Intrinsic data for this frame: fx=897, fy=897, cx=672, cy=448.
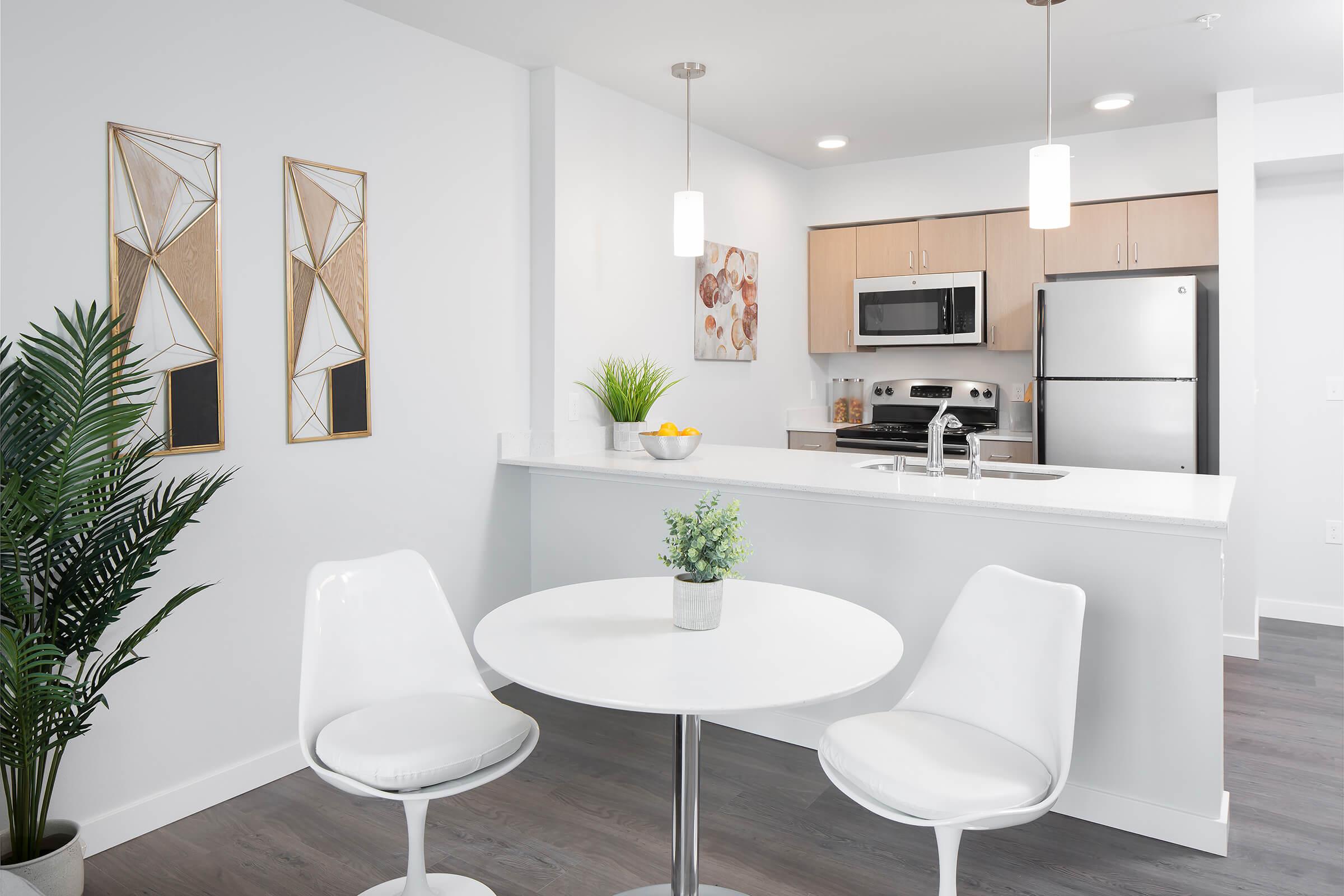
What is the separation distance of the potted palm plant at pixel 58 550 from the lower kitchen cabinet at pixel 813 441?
3.45 meters

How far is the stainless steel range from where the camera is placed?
473 centimetres

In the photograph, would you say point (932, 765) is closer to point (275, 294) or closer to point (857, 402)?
point (275, 294)

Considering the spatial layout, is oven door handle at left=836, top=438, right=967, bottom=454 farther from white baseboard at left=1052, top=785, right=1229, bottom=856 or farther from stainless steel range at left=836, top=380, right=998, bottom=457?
white baseboard at left=1052, top=785, right=1229, bottom=856

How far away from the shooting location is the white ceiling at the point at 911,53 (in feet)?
9.59

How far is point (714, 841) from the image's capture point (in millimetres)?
2367

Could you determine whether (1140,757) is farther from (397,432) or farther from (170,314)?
(170,314)

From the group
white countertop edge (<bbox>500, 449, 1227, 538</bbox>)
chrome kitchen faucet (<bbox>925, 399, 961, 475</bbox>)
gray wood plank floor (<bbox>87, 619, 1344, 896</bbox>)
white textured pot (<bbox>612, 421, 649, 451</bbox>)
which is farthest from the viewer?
white textured pot (<bbox>612, 421, 649, 451</bbox>)

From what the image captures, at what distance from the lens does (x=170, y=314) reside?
2416 millimetres

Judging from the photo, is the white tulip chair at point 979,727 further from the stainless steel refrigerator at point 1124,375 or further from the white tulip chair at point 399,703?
the stainless steel refrigerator at point 1124,375

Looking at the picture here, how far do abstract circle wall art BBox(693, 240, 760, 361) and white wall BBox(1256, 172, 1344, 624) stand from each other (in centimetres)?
245

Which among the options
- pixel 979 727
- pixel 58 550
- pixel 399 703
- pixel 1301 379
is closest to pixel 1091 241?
pixel 1301 379

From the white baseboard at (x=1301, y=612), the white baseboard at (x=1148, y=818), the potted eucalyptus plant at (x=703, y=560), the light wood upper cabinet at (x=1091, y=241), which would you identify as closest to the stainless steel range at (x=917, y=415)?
the light wood upper cabinet at (x=1091, y=241)

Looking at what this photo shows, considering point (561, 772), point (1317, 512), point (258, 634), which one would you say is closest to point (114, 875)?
point (258, 634)

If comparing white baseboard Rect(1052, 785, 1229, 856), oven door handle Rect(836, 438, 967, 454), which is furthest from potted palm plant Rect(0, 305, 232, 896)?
oven door handle Rect(836, 438, 967, 454)
